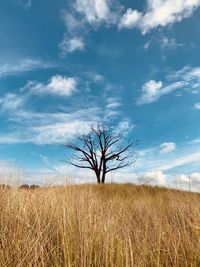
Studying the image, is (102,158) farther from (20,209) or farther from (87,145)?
(20,209)

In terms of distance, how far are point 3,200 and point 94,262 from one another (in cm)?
215

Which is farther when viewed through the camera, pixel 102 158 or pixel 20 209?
pixel 102 158

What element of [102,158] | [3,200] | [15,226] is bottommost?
[15,226]

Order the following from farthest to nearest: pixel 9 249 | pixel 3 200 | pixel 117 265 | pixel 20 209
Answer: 1. pixel 3 200
2. pixel 20 209
3. pixel 9 249
4. pixel 117 265

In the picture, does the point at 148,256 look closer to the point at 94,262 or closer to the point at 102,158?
the point at 94,262

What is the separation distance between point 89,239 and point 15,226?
98 cm

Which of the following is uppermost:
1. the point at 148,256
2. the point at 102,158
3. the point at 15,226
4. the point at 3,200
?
the point at 102,158

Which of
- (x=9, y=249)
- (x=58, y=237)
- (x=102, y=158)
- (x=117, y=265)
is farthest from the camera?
(x=102, y=158)

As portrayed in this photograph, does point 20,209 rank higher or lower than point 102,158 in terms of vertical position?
lower

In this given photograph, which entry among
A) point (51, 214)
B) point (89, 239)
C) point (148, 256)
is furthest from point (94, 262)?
point (51, 214)

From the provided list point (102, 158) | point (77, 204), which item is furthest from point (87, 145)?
point (77, 204)

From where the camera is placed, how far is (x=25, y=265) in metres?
3.38

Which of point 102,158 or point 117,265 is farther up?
point 102,158

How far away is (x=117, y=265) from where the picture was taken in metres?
3.26
